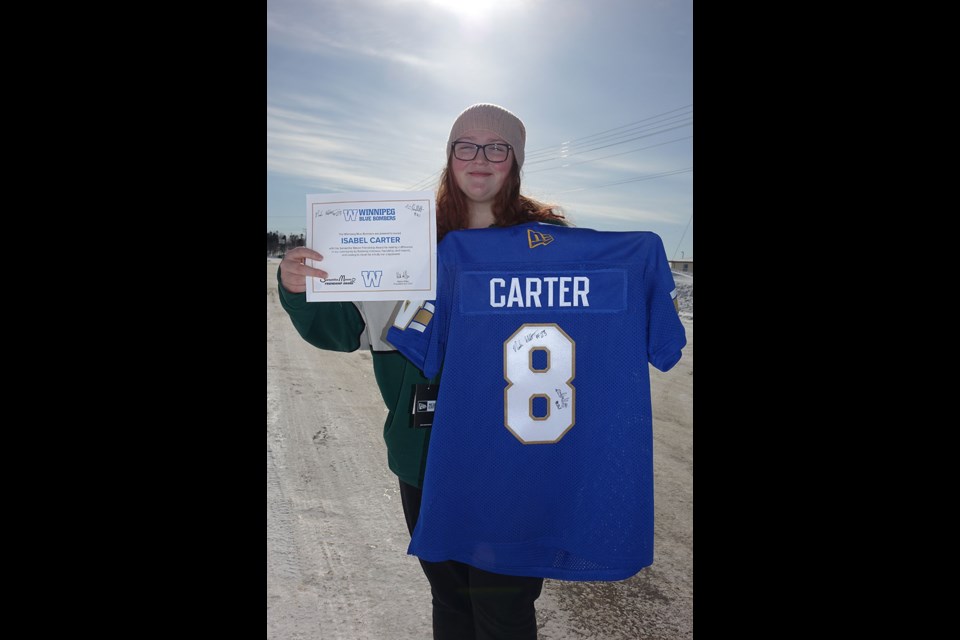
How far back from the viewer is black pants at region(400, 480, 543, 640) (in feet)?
5.68

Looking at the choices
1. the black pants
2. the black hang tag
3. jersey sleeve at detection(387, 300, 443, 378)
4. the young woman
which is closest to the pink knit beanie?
the young woman

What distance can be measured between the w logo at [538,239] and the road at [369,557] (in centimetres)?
169

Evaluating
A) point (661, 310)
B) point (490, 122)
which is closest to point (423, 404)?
point (661, 310)

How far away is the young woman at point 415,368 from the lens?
1.76m

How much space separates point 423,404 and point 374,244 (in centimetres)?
51

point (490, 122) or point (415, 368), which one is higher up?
point (490, 122)

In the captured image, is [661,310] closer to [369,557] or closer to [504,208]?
[504,208]

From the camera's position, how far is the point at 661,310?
5.81ft

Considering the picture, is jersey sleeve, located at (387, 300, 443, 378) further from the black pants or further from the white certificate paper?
the black pants

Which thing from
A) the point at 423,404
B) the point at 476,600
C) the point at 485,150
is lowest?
the point at 476,600

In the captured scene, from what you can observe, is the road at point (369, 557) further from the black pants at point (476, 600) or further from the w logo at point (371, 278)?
the w logo at point (371, 278)
